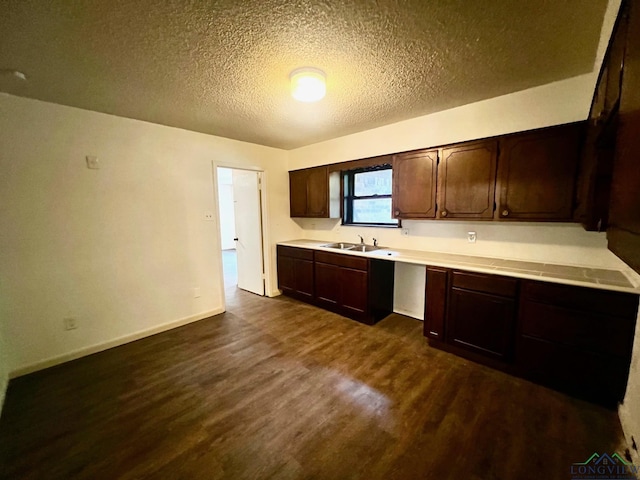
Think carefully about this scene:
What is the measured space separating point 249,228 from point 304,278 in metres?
1.32

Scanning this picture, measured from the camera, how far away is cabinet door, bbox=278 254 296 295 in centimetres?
407

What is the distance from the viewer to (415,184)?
289 centimetres

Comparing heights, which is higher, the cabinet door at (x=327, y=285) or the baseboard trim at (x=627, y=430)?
the cabinet door at (x=327, y=285)

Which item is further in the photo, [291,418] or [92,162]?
[92,162]

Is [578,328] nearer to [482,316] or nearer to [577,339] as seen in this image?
[577,339]

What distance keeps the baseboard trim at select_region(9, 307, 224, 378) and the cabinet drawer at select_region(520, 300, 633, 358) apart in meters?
3.53

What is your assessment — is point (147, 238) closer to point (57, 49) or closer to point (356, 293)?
point (57, 49)

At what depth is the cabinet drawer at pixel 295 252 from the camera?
3777mm

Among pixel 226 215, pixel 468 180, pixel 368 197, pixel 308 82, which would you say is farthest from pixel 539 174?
pixel 226 215

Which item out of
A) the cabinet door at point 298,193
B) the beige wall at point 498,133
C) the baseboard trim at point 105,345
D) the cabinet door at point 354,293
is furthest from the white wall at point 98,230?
the beige wall at point 498,133

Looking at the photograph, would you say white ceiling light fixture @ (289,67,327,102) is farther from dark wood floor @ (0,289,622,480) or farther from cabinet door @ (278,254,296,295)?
cabinet door @ (278,254,296,295)

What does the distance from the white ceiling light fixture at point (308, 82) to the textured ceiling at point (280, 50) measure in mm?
46

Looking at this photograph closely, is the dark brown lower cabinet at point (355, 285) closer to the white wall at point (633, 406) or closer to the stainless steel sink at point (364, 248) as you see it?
the stainless steel sink at point (364, 248)

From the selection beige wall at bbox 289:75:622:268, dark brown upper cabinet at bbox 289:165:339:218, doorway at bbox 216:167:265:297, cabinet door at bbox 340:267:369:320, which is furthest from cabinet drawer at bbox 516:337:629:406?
doorway at bbox 216:167:265:297
